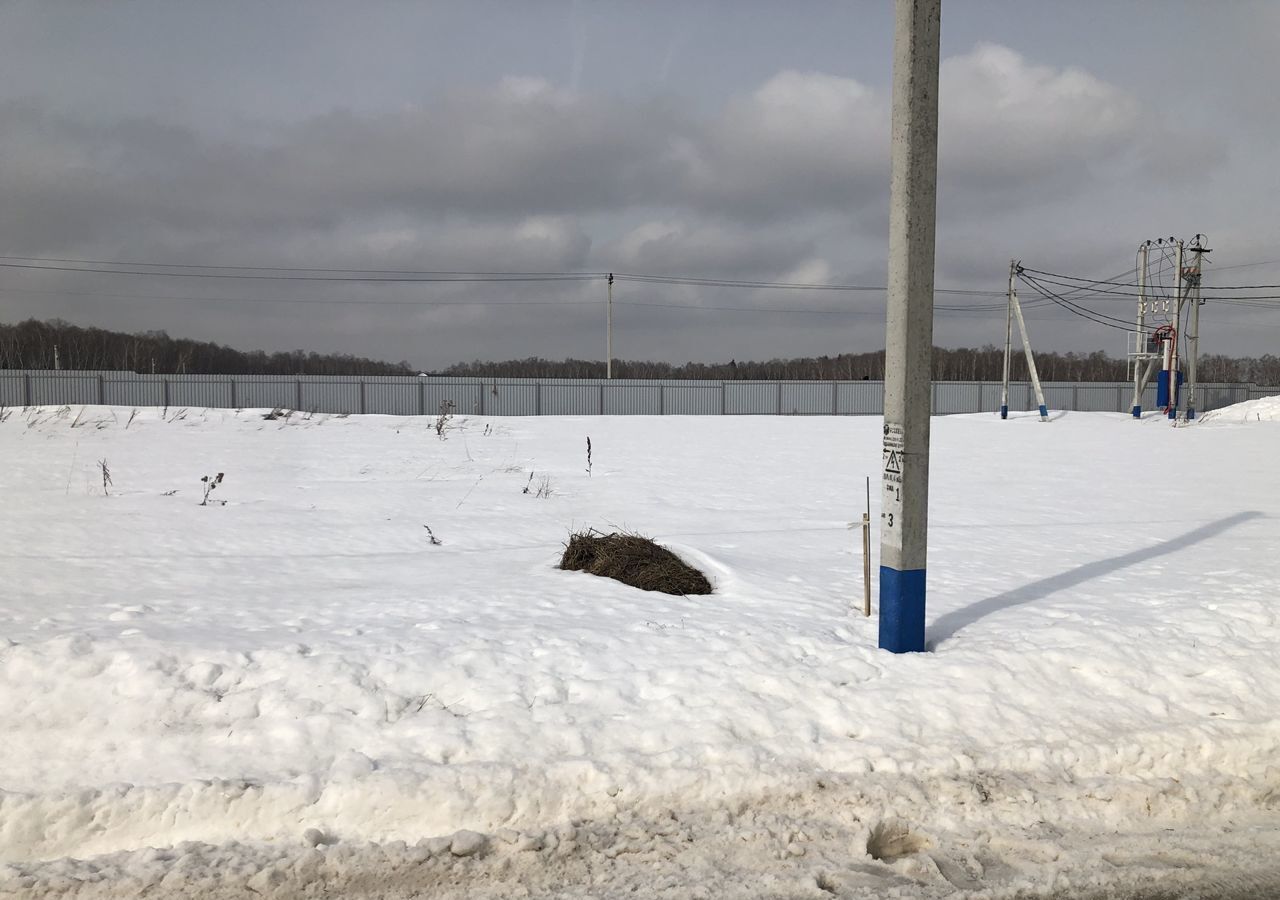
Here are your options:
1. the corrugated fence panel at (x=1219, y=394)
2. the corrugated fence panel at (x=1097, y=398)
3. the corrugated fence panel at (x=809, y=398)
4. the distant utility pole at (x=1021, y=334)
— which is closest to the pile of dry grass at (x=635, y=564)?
the distant utility pole at (x=1021, y=334)

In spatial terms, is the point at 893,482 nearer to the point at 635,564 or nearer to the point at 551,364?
the point at 635,564

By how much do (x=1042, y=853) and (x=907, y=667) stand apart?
1.73 m

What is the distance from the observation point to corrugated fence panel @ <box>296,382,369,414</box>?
4516cm

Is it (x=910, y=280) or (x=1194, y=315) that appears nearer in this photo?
(x=910, y=280)

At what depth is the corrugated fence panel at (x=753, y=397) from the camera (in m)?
50.5

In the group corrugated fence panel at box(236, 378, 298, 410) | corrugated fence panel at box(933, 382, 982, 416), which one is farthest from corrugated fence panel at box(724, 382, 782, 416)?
corrugated fence panel at box(236, 378, 298, 410)

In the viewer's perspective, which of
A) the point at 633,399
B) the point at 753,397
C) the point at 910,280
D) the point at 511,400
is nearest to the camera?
the point at 910,280

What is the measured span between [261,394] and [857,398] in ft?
113

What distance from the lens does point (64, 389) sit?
134ft

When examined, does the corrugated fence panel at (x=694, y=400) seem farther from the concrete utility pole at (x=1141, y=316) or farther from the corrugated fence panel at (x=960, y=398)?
the concrete utility pole at (x=1141, y=316)

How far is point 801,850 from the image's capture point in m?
3.50

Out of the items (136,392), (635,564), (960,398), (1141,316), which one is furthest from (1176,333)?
(136,392)

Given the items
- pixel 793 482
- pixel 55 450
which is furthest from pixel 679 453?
pixel 55 450

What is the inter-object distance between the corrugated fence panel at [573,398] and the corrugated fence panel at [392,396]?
6.60 m
